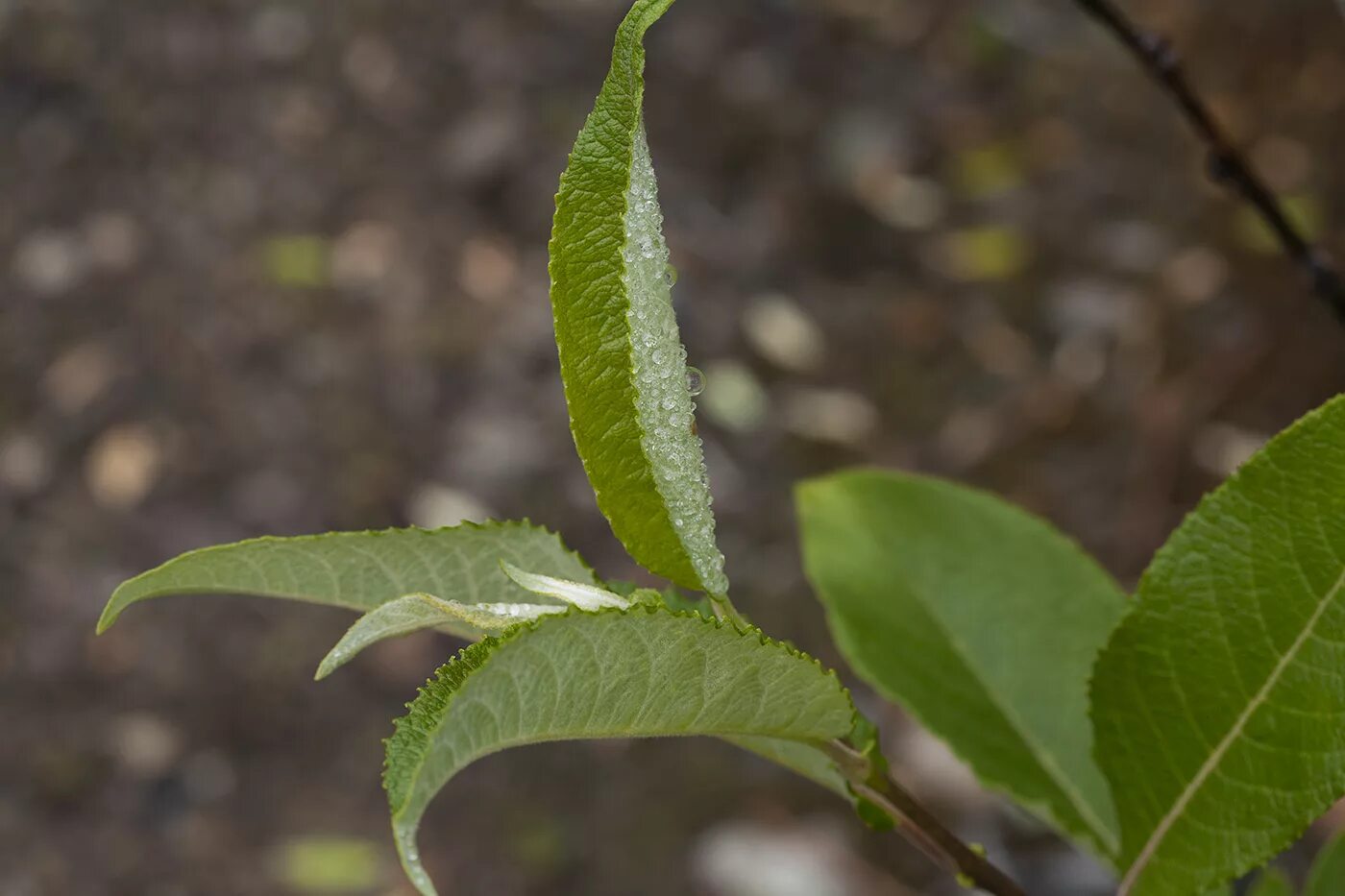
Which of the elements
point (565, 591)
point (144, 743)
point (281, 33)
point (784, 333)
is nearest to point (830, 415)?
point (784, 333)

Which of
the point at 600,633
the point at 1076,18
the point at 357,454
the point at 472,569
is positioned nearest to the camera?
A: the point at 600,633

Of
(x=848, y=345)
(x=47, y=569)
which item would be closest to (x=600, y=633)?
(x=848, y=345)

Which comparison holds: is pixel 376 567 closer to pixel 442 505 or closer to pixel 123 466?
pixel 442 505

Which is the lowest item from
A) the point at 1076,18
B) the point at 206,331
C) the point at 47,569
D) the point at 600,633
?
the point at 47,569

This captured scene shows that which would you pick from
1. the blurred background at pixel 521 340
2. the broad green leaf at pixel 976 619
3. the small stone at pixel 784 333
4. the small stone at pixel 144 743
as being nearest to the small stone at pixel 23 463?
the blurred background at pixel 521 340

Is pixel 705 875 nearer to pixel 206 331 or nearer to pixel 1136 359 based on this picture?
pixel 1136 359
